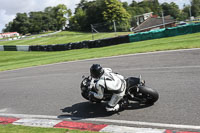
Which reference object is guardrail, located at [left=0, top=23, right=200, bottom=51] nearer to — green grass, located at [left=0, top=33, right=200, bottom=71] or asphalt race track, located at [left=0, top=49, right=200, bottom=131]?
green grass, located at [left=0, top=33, right=200, bottom=71]

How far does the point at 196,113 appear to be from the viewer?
5281mm

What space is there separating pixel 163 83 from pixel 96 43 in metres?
19.2

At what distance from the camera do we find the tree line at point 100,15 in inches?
1289

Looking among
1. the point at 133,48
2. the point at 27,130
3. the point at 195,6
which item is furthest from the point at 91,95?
the point at 195,6

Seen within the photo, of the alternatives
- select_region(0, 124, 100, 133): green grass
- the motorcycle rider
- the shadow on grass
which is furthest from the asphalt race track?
select_region(0, 124, 100, 133): green grass

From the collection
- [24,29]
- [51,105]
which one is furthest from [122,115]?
[24,29]

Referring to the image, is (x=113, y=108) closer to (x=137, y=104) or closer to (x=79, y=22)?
(x=137, y=104)

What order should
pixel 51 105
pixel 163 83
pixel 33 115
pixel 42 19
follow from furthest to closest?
pixel 42 19 → pixel 163 83 → pixel 51 105 → pixel 33 115

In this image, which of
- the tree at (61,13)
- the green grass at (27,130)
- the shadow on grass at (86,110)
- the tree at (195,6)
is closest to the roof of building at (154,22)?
the tree at (195,6)

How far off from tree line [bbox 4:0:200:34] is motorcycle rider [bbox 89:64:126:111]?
22625 mm

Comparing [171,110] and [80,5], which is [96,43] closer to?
[171,110]

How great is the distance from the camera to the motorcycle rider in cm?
571

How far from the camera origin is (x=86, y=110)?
670 cm

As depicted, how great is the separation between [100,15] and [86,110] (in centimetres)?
8010
